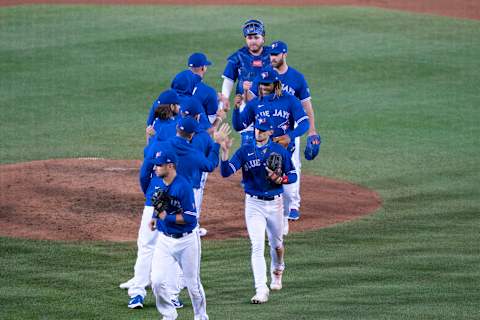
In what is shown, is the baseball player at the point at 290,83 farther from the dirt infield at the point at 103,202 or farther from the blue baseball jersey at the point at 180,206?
the blue baseball jersey at the point at 180,206

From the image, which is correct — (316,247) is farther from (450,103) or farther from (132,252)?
(450,103)

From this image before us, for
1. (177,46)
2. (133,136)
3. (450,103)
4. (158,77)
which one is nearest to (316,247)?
(133,136)

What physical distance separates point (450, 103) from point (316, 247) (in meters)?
9.37

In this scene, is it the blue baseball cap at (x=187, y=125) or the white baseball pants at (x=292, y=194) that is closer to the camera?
the blue baseball cap at (x=187, y=125)

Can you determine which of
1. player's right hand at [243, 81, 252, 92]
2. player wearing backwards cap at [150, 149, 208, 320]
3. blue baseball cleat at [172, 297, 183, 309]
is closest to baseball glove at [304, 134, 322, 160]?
player's right hand at [243, 81, 252, 92]

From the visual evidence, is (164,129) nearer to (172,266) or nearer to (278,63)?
(172,266)

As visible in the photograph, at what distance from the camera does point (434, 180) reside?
1580cm

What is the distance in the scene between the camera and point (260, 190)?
34.2 feet

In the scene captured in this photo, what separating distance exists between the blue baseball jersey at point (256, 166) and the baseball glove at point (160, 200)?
1.36 meters

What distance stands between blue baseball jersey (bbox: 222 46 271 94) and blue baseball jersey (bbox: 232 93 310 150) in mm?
1551

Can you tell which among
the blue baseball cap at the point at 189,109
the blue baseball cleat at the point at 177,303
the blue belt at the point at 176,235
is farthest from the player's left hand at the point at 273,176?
the blue baseball cleat at the point at 177,303

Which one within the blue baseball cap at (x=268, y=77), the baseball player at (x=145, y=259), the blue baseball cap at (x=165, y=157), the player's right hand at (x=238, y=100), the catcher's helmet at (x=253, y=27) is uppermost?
the catcher's helmet at (x=253, y=27)

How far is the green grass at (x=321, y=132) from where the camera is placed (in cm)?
1053

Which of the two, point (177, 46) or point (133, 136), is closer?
point (133, 136)
